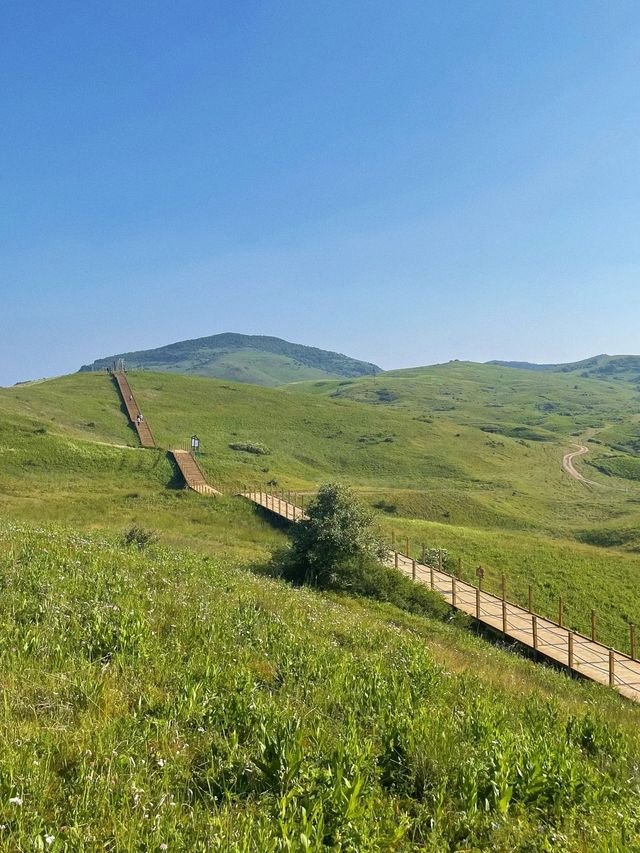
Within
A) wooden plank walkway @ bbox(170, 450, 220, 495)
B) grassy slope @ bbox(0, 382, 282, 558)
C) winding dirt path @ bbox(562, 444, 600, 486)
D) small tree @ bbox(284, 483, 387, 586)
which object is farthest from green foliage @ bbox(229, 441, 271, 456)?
winding dirt path @ bbox(562, 444, 600, 486)

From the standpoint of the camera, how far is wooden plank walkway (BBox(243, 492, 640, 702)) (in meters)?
17.2

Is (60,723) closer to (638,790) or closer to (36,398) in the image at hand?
(638,790)

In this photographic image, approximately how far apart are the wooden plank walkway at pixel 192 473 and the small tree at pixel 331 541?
23505 millimetres

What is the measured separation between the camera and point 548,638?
20.5 metres

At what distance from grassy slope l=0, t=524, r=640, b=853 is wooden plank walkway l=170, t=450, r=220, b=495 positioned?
132 feet

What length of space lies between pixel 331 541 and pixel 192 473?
3208 centimetres

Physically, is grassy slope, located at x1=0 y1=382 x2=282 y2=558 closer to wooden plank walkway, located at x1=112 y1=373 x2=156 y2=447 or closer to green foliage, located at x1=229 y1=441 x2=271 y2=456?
wooden plank walkway, located at x1=112 y1=373 x2=156 y2=447

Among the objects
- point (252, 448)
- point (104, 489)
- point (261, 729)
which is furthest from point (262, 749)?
point (252, 448)

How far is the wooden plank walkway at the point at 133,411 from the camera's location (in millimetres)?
74062

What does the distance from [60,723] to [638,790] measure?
5673mm

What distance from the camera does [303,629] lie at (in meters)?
10.4

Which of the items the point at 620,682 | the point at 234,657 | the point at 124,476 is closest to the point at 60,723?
the point at 234,657

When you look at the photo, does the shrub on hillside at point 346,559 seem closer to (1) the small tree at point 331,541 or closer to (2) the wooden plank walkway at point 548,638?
(1) the small tree at point 331,541

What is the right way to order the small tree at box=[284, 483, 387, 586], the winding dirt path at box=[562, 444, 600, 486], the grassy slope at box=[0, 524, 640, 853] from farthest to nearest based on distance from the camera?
the winding dirt path at box=[562, 444, 600, 486] < the small tree at box=[284, 483, 387, 586] < the grassy slope at box=[0, 524, 640, 853]
